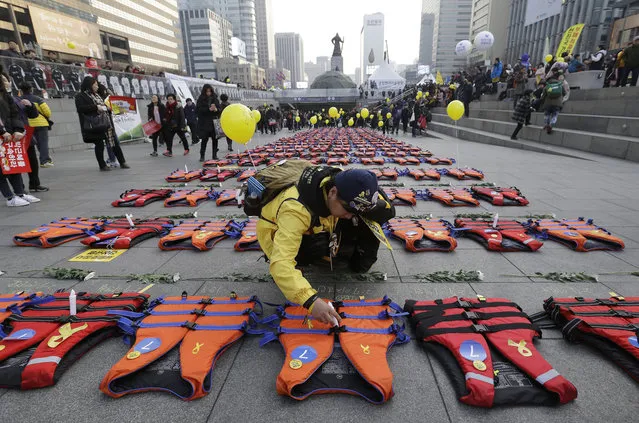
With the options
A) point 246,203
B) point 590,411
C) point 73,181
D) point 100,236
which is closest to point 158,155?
point 73,181

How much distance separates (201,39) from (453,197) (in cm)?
13043

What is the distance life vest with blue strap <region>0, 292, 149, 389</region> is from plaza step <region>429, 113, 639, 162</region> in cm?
1282

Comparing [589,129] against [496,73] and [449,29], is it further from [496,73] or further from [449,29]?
[449,29]

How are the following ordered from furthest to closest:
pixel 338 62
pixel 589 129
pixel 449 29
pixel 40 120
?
pixel 449 29 → pixel 338 62 → pixel 589 129 → pixel 40 120

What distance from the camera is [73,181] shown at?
784cm

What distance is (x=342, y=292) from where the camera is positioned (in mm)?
3113

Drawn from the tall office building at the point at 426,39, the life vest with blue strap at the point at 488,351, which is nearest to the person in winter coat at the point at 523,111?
the life vest with blue strap at the point at 488,351

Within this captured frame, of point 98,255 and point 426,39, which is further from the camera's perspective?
point 426,39

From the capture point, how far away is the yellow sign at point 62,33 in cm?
3244

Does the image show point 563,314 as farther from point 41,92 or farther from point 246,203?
point 41,92

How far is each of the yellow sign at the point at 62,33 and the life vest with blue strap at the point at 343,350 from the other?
38967 mm

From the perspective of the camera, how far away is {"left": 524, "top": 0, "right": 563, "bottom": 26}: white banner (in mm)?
45562

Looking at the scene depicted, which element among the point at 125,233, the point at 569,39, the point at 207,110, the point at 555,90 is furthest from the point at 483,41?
the point at 125,233

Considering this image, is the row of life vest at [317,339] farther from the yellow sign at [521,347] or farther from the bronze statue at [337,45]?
the bronze statue at [337,45]
